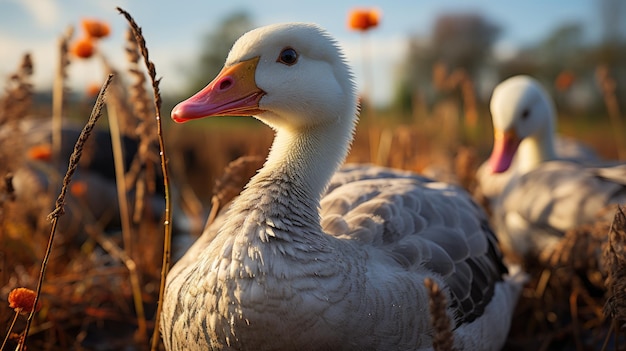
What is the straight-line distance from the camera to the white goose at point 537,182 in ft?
14.9

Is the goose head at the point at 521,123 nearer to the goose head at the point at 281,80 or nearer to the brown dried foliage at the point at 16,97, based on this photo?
the goose head at the point at 281,80

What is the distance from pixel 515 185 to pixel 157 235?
310 centimetres

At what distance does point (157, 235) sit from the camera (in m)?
4.87

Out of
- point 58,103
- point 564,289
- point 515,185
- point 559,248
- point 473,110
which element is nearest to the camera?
Result: point 559,248

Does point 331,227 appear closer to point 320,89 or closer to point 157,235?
point 320,89

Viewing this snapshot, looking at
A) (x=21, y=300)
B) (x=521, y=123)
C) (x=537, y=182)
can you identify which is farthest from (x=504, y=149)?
(x=21, y=300)

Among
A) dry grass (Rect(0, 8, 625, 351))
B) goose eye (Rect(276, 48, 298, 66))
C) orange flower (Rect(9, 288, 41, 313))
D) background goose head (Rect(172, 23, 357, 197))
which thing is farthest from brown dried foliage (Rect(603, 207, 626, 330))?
orange flower (Rect(9, 288, 41, 313))

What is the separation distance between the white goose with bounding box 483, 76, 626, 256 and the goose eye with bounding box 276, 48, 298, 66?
2292 mm

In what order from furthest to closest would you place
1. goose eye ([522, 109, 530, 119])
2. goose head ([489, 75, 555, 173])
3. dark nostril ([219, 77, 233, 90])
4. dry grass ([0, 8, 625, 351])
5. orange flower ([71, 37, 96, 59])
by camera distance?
goose eye ([522, 109, 530, 119]) < goose head ([489, 75, 555, 173]) < orange flower ([71, 37, 96, 59]) < dry grass ([0, 8, 625, 351]) < dark nostril ([219, 77, 233, 90])

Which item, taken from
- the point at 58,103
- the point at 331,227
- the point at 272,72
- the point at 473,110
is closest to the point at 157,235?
the point at 58,103

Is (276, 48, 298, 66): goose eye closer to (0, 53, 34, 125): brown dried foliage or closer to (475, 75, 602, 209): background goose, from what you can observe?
(0, 53, 34, 125): brown dried foliage

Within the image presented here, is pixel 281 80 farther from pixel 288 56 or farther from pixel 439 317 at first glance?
pixel 439 317

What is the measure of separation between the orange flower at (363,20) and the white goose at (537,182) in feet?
6.29

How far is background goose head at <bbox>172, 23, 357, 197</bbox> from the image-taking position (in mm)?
2523
